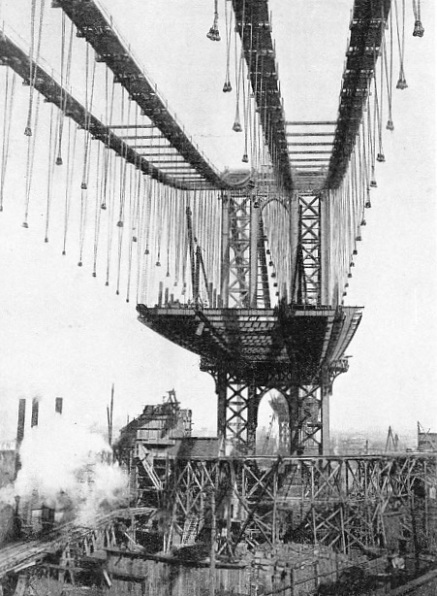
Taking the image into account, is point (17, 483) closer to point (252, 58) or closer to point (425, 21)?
point (252, 58)

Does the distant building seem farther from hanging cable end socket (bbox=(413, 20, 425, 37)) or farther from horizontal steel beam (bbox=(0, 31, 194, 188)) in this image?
hanging cable end socket (bbox=(413, 20, 425, 37))

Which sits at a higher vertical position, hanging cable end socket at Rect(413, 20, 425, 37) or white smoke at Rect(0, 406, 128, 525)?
hanging cable end socket at Rect(413, 20, 425, 37)

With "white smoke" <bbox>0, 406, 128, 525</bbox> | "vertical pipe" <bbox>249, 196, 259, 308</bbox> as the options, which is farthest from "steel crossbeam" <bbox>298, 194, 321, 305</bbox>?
"white smoke" <bbox>0, 406, 128, 525</bbox>

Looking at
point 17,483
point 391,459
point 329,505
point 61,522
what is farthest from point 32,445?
point 391,459

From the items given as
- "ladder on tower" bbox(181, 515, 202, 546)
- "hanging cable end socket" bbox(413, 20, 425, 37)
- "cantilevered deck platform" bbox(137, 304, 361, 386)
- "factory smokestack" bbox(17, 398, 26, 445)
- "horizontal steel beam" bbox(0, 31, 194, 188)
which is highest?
"horizontal steel beam" bbox(0, 31, 194, 188)

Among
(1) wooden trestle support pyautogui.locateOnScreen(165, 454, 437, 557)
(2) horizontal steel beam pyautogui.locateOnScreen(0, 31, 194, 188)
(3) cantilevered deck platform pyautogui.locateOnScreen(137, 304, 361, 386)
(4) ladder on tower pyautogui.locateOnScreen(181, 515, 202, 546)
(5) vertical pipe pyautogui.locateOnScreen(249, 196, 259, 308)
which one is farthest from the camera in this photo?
(5) vertical pipe pyautogui.locateOnScreen(249, 196, 259, 308)

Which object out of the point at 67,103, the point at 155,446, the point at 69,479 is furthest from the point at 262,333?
the point at 69,479
